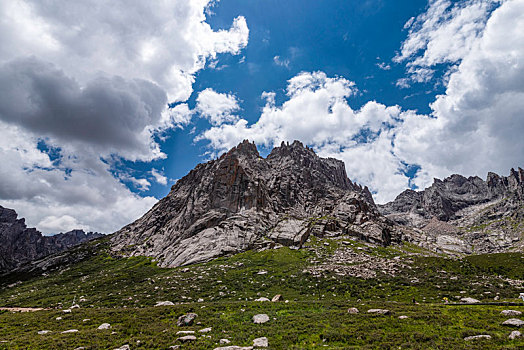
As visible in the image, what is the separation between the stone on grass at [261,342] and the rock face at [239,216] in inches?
3140

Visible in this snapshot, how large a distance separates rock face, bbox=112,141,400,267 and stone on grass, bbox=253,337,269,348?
79751mm

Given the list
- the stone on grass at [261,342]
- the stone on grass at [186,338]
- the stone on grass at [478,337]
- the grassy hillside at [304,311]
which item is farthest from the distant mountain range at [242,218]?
the stone on grass at [478,337]

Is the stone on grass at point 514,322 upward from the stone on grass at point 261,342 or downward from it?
downward

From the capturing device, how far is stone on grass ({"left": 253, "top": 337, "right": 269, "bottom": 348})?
18016mm

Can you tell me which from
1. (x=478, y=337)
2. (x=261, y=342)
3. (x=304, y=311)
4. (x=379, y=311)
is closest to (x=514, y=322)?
(x=478, y=337)

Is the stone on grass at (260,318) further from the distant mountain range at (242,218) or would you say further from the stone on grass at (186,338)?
the distant mountain range at (242,218)

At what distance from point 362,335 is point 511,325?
39.2ft

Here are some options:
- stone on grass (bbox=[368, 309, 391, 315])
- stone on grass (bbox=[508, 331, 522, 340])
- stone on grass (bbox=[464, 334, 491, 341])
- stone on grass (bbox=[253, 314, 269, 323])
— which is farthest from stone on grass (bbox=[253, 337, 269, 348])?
stone on grass (bbox=[508, 331, 522, 340])

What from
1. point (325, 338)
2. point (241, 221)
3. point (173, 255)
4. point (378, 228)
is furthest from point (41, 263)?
point (378, 228)

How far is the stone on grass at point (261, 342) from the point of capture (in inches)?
709

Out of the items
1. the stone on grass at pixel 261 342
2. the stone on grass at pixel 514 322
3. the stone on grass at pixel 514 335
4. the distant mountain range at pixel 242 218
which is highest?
the distant mountain range at pixel 242 218

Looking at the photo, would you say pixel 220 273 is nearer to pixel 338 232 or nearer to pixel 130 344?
pixel 130 344

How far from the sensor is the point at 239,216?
125875 mm

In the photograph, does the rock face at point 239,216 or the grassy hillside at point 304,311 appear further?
the rock face at point 239,216
